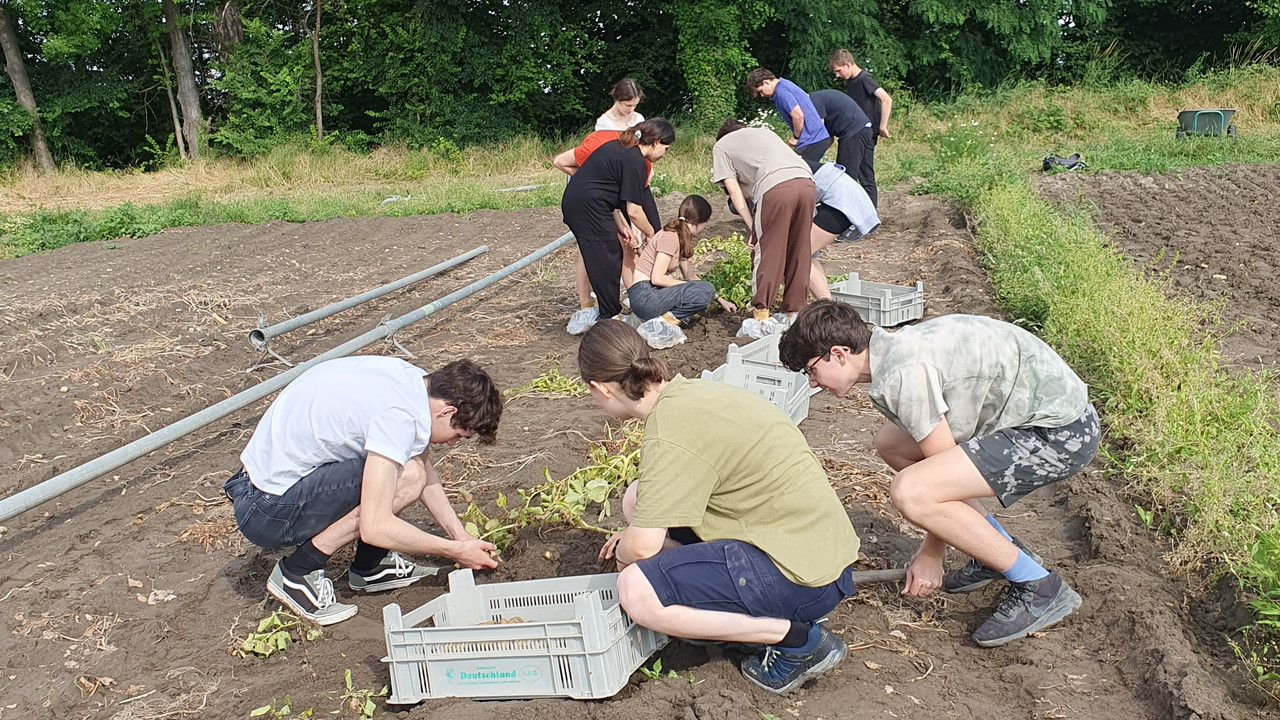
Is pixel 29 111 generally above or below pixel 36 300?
above

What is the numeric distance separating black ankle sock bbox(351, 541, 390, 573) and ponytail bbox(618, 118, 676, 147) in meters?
3.61

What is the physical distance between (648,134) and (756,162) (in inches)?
29.5

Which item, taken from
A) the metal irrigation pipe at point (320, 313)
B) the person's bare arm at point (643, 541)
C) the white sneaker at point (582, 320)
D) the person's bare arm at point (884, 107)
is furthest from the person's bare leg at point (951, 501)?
the person's bare arm at point (884, 107)

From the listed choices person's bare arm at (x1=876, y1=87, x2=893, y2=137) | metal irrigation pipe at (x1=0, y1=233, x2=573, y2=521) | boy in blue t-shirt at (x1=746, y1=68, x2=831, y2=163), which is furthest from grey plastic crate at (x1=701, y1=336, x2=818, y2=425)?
person's bare arm at (x1=876, y1=87, x2=893, y2=137)

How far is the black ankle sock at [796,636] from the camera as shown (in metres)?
3.05

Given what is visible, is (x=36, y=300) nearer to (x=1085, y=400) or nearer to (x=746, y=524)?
(x=746, y=524)

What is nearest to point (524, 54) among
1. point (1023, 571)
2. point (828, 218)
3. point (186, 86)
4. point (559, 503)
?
point (186, 86)

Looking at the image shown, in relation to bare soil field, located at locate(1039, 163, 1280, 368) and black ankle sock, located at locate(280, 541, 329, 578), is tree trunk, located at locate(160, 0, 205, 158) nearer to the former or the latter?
bare soil field, located at locate(1039, 163, 1280, 368)

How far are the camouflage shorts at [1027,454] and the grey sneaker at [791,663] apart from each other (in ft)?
2.57

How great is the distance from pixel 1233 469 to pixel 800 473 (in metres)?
2.15

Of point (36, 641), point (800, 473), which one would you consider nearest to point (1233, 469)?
point (800, 473)

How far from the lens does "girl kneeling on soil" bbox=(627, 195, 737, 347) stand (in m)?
6.62

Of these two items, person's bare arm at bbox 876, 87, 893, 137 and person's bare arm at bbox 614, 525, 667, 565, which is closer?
person's bare arm at bbox 614, 525, 667, 565

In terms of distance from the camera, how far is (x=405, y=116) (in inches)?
862
